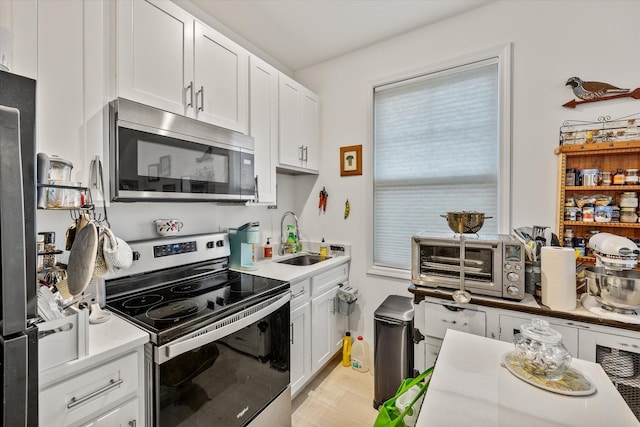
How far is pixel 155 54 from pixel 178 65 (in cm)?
12

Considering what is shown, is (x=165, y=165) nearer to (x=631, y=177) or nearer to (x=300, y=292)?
(x=300, y=292)

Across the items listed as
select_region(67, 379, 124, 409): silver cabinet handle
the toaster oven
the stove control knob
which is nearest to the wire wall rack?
the toaster oven

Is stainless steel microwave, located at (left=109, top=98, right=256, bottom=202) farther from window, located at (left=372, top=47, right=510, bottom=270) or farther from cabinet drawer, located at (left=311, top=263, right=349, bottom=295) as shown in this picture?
window, located at (left=372, top=47, right=510, bottom=270)

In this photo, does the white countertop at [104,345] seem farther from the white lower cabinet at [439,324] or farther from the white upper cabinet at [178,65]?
the white lower cabinet at [439,324]

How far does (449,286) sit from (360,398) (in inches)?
44.3

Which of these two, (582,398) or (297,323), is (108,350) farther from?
(582,398)

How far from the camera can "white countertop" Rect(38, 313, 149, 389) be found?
0.85 m

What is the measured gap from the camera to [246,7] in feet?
6.40

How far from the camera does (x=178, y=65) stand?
1.53 meters

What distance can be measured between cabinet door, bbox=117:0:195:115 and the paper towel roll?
2.04 m

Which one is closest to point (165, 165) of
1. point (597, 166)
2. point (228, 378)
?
point (228, 378)

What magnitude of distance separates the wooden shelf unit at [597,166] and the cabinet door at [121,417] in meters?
2.32

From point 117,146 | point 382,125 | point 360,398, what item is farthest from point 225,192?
point 360,398

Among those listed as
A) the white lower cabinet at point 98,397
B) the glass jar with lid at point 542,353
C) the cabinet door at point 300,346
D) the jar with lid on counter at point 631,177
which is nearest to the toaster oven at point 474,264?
the glass jar with lid at point 542,353
